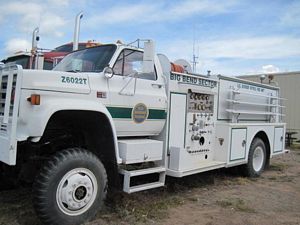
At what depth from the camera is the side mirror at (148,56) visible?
515 centimetres

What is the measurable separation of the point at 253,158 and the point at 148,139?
139 inches

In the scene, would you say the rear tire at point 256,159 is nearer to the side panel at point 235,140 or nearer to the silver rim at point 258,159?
the silver rim at point 258,159

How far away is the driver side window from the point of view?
5.24 meters

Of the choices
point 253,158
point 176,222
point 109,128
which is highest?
point 109,128

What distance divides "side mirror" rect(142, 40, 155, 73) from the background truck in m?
0.01

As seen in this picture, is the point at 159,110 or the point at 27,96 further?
the point at 159,110

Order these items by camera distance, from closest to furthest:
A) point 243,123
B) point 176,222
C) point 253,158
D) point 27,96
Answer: point 27,96 → point 176,222 → point 243,123 → point 253,158

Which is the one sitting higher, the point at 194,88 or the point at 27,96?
the point at 194,88

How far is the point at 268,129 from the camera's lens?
28.2 feet

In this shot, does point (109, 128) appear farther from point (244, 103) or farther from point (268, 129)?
point (268, 129)

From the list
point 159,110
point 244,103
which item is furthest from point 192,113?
point 244,103

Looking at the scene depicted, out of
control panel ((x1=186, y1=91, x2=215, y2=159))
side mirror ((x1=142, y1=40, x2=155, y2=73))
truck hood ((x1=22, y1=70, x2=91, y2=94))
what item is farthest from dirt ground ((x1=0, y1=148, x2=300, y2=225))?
side mirror ((x1=142, y1=40, x2=155, y2=73))

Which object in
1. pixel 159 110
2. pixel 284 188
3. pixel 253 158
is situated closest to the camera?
pixel 159 110

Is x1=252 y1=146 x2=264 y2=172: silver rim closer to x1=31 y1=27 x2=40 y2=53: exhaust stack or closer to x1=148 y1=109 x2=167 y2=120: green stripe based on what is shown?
x1=148 y1=109 x2=167 y2=120: green stripe
